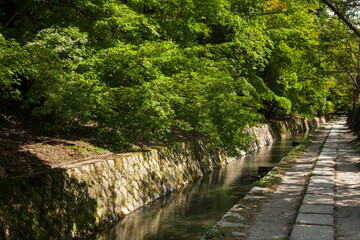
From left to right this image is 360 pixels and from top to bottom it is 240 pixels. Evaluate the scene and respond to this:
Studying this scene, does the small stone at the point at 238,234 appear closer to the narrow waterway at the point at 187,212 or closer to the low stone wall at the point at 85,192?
the narrow waterway at the point at 187,212

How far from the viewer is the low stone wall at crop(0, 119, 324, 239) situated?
19.1ft

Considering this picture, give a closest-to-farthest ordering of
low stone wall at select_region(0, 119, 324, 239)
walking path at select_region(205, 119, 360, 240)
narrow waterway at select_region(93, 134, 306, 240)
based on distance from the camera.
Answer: walking path at select_region(205, 119, 360, 240) < low stone wall at select_region(0, 119, 324, 239) < narrow waterway at select_region(93, 134, 306, 240)

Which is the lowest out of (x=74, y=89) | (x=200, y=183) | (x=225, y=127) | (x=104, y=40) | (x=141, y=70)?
(x=200, y=183)

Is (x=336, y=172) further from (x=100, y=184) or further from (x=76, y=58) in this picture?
(x=76, y=58)

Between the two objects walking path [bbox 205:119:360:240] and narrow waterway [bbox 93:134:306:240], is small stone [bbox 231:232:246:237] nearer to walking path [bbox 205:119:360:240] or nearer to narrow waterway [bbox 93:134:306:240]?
walking path [bbox 205:119:360:240]

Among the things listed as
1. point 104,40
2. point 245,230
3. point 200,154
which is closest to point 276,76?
point 200,154

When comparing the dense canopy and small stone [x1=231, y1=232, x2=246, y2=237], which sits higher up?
the dense canopy

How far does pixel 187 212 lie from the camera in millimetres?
9438

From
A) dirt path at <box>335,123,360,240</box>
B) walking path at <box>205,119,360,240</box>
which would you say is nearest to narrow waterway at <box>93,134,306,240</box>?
walking path at <box>205,119,360,240</box>

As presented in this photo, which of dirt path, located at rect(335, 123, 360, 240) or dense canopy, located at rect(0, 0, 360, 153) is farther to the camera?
dense canopy, located at rect(0, 0, 360, 153)

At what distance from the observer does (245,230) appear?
605 centimetres

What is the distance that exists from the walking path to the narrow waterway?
1121 millimetres

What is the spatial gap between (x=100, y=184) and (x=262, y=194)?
4171 millimetres

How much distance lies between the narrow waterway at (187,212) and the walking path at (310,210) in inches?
44.1
